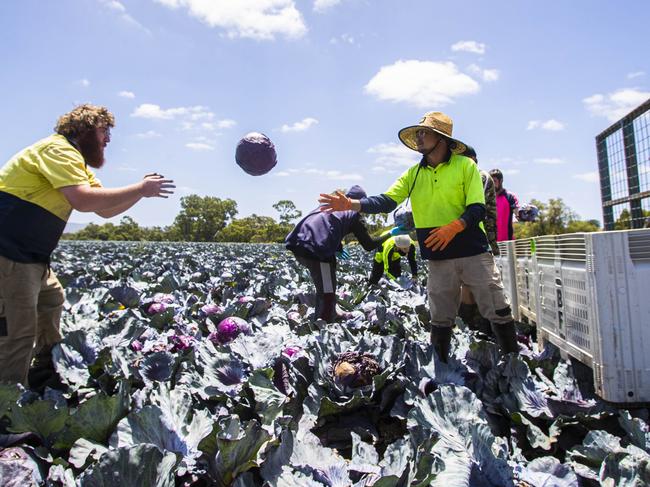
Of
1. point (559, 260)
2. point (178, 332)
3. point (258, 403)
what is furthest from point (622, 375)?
point (178, 332)

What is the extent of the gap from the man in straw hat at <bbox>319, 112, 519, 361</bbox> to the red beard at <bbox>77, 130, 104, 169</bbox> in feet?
4.96

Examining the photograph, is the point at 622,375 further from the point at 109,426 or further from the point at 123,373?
the point at 123,373

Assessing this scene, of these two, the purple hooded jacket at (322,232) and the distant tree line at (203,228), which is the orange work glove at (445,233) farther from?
the distant tree line at (203,228)

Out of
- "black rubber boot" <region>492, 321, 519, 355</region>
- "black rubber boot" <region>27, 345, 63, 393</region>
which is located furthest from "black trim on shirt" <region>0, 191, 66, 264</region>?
"black rubber boot" <region>492, 321, 519, 355</region>

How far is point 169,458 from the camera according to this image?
5.97 feet

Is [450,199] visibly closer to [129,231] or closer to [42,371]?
[42,371]

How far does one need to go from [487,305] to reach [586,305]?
940mm

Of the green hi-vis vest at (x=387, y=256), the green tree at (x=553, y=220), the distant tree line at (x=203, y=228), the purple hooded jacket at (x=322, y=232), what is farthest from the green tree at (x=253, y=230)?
the purple hooded jacket at (x=322, y=232)

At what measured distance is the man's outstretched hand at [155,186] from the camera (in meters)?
3.00

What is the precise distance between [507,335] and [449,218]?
95 centimetres

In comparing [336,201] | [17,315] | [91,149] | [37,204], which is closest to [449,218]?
[336,201]

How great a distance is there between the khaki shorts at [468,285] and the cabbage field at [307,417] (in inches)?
11.0

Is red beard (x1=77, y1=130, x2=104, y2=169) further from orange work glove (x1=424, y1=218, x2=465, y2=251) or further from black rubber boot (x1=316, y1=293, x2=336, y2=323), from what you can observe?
black rubber boot (x1=316, y1=293, x2=336, y2=323)

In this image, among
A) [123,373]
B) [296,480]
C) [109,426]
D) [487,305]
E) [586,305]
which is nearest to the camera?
[296,480]
